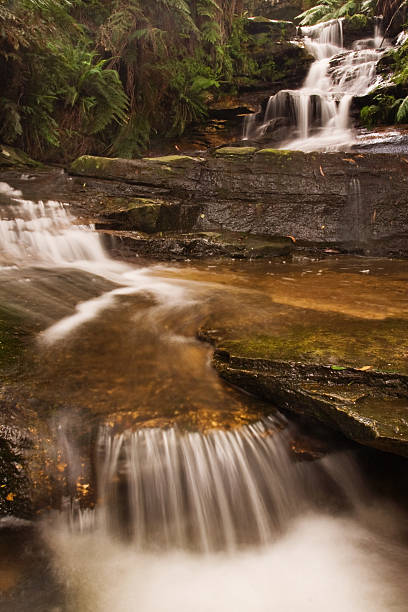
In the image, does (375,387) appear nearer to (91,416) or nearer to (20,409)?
(91,416)

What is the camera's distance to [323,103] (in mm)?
10312

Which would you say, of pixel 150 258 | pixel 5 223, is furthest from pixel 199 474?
pixel 5 223

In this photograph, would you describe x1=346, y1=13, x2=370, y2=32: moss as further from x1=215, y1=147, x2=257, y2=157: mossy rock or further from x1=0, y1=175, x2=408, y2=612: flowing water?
x1=0, y1=175, x2=408, y2=612: flowing water

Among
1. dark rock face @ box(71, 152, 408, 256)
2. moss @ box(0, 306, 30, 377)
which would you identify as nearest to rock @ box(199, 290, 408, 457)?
moss @ box(0, 306, 30, 377)

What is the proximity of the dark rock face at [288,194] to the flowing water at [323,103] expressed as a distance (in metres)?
2.02

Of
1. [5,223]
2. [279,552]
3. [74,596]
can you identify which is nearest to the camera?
[74,596]

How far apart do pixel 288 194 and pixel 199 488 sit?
577 cm

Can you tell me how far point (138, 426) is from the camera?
6.91ft

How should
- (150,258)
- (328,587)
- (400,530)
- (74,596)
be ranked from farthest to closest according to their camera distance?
(150,258) < (400,530) < (328,587) < (74,596)

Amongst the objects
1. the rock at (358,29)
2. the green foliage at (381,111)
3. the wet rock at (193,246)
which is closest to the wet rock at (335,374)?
the wet rock at (193,246)

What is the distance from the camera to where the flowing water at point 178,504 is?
1745mm

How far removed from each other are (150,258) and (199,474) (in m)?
4.35

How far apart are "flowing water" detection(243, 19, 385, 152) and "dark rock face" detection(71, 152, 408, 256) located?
2.02 m

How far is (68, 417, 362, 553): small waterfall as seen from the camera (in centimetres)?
196
